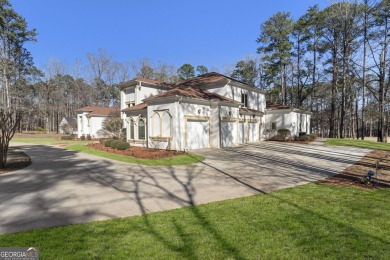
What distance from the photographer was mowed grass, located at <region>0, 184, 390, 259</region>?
11.3 ft

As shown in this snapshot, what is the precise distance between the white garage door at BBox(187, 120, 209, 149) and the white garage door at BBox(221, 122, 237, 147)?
1385 mm

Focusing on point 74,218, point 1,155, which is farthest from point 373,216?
point 1,155

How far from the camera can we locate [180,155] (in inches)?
561

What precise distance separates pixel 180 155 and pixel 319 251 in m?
11.1

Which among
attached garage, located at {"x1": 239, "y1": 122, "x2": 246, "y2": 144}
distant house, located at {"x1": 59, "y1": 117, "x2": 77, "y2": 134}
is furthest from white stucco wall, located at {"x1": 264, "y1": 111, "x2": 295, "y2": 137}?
distant house, located at {"x1": 59, "y1": 117, "x2": 77, "y2": 134}

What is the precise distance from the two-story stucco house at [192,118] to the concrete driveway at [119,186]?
5115mm

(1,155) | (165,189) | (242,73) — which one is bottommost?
(165,189)

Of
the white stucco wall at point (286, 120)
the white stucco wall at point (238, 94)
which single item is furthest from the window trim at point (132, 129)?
the white stucco wall at point (286, 120)

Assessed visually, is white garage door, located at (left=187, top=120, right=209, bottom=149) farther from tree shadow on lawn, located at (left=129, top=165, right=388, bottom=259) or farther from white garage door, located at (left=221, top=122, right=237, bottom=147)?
tree shadow on lawn, located at (left=129, top=165, right=388, bottom=259)

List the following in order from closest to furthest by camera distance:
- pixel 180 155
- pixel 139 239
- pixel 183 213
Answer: pixel 139 239 → pixel 183 213 → pixel 180 155

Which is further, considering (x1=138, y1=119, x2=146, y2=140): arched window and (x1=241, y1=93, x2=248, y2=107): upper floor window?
(x1=241, y1=93, x2=248, y2=107): upper floor window

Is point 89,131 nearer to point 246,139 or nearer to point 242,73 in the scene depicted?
point 246,139

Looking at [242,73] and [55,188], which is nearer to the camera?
[55,188]

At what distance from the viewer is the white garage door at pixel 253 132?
23.5 metres
